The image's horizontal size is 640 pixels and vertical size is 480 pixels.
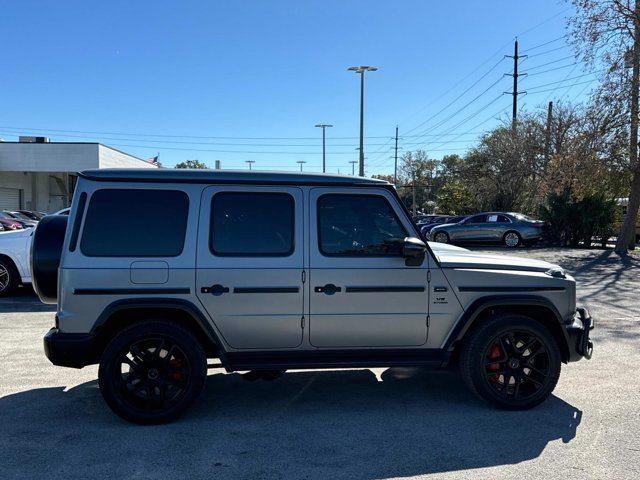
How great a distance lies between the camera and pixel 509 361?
4.46 meters

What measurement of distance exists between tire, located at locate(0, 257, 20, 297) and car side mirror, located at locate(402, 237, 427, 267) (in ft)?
26.9

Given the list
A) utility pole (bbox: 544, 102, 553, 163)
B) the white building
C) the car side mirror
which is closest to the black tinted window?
the car side mirror

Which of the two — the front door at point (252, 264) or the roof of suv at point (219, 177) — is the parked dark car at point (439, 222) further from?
the front door at point (252, 264)

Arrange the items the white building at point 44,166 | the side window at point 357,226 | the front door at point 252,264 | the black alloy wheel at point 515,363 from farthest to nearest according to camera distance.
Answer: the white building at point 44,166, the black alloy wheel at point 515,363, the side window at point 357,226, the front door at point 252,264

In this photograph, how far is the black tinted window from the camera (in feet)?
13.8

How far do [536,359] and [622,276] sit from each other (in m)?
10.5

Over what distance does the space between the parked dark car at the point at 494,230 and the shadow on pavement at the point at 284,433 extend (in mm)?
18631

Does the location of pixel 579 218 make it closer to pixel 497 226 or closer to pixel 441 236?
pixel 497 226

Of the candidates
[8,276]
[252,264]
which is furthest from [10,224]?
[252,264]

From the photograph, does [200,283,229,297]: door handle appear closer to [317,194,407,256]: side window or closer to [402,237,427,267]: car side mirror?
[317,194,407,256]: side window

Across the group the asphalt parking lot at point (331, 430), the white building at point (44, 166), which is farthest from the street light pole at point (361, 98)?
the asphalt parking lot at point (331, 430)

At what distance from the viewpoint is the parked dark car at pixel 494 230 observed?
22.3 m

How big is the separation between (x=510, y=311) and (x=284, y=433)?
219 cm

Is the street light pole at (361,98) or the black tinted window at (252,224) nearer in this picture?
the black tinted window at (252,224)
